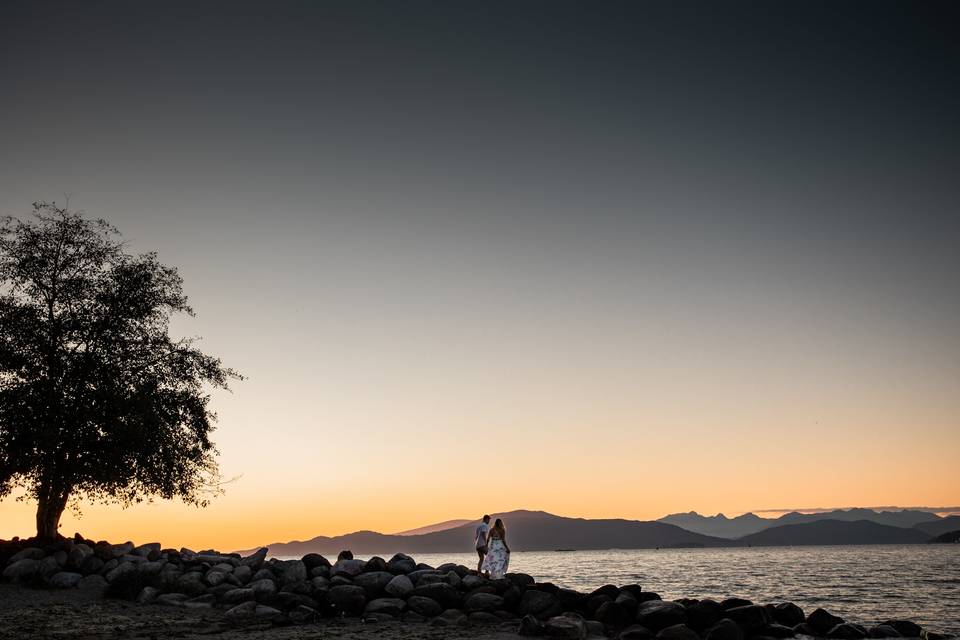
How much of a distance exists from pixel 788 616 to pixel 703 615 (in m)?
4.47

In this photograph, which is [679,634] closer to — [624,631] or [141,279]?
[624,631]

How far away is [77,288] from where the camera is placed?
1042 inches

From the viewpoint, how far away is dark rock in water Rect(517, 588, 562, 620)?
18.4 m

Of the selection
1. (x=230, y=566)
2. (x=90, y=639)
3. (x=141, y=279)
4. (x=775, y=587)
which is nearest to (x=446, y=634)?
(x=90, y=639)

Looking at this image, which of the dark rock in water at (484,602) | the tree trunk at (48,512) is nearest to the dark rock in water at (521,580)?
the dark rock in water at (484,602)

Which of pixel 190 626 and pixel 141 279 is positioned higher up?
pixel 141 279

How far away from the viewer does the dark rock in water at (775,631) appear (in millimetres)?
18592

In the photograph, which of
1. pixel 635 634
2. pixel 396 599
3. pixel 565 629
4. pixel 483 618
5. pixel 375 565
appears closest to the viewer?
pixel 565 629

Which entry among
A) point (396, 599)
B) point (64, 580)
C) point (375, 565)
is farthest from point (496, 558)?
point (64, 580)

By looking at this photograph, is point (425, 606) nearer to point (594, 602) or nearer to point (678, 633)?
point (594, 602)

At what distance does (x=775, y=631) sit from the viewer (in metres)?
18.9

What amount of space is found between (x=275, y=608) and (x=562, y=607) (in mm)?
8177

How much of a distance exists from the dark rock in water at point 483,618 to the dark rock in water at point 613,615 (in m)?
2.98

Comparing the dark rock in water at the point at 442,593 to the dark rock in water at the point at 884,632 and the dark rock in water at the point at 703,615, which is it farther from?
the dark rock in water at the point at 884,632
